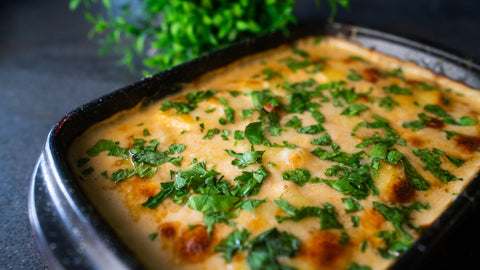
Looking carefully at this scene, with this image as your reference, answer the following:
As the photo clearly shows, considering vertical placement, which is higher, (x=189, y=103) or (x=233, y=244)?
(x=189, y=103)

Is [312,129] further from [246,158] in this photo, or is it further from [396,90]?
[396,90]

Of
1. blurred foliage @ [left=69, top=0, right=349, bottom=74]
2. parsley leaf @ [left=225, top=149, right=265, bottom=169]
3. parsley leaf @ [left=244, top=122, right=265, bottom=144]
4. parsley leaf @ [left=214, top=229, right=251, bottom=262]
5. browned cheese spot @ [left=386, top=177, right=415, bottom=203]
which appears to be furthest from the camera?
blurred foliage @ [left=69, top=0, right=349, bottom=74]

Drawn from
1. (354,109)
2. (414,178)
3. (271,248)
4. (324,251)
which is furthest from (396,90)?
(271,248)

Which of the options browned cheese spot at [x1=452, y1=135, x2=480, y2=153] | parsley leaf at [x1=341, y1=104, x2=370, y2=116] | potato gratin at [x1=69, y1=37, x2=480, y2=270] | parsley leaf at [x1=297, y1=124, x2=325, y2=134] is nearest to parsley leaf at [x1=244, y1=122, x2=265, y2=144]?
potato gratin at [x1=69, y1=37, x2=480, y2=270]

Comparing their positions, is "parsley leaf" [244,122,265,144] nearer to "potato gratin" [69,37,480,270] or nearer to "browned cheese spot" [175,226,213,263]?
"potato gratin" [69,37,480,270]

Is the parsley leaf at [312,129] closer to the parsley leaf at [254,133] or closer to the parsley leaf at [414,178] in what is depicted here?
the parsley leaf at [254,133]

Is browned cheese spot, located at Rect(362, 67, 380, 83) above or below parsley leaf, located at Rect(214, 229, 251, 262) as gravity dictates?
above

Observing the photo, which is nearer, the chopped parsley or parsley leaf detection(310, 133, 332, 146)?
parsley leaf detection(310, 133, 332, 146)

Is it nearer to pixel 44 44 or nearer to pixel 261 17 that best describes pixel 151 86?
pixel 261 17
